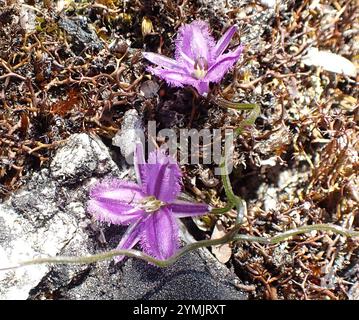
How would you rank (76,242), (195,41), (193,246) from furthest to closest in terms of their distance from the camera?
(195,41)
(76,242)
(193,246)

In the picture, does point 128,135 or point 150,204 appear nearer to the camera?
point 150,204

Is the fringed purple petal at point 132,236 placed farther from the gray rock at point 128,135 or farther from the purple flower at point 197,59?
the purple flower at point 197,59

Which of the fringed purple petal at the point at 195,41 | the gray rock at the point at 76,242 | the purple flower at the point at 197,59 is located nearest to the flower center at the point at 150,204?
the gray rock at the point at 76,242

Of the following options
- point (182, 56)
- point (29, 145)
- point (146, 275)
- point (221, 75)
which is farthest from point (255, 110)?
point (29, 145)

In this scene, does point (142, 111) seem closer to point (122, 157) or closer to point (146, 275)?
point (122, 157)

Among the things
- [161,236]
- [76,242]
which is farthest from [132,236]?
[76,242]

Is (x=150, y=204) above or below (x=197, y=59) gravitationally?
below

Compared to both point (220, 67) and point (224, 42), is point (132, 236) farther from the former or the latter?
point (224, 42)

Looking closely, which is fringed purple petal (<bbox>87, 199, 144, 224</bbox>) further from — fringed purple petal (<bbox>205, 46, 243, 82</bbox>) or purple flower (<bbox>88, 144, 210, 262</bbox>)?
fringed purple petal (<bbox>205, 46, 243, 82</bbox>)
